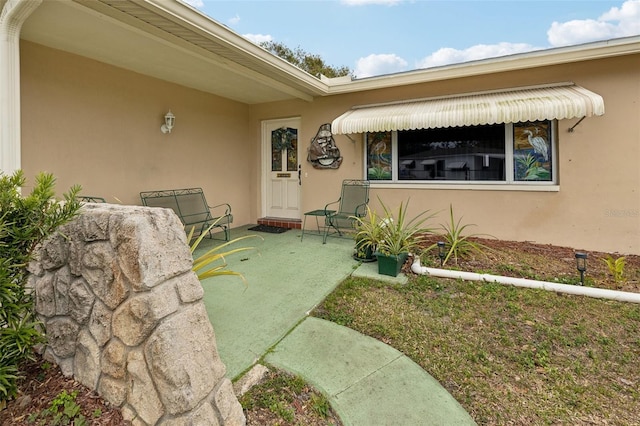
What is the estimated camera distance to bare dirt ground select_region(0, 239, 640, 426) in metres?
1.92

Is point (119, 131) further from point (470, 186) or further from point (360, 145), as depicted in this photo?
point (470, 186)

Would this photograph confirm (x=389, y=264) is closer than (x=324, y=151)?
Yes

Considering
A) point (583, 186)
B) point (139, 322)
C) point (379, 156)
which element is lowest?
point (139, 322)

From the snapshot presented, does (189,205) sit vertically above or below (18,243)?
above

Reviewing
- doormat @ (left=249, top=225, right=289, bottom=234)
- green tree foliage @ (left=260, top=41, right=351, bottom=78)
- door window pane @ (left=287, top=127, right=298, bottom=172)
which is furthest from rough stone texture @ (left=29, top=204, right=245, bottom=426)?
green tree foliage @ (left=260, top=41, right=351, bottom=78)

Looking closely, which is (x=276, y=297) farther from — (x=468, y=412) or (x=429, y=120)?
(x=429, y=120)

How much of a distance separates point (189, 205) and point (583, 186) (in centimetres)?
764

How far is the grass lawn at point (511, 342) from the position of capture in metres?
2.28

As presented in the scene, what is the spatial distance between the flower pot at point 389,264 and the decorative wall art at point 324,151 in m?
3.46

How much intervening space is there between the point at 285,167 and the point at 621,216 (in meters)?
7.00

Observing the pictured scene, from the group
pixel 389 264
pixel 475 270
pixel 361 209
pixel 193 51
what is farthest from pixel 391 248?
pixel 193 51

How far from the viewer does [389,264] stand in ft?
15.1

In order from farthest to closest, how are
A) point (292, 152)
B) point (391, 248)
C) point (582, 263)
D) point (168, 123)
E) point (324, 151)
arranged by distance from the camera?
point (292, 152) < point (324, 151) < point (168, 123) < point (391, 248) < point (582, 263)

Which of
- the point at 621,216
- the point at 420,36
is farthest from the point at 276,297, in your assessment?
the point at 420,36
